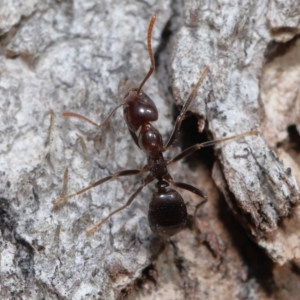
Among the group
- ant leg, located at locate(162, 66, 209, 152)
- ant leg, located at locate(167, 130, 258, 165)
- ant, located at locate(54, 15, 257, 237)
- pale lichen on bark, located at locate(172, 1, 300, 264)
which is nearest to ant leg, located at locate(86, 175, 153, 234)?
ant, located at locate(54, 15, 257, 237)

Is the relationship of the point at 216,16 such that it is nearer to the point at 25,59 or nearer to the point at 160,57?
the point at 160,57

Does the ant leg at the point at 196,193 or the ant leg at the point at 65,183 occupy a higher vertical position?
the ant leg at the point at 65,183

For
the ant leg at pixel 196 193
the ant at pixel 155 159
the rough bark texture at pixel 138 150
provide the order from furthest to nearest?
the ant leg at pixel 196 193
the ant at pixel 155 159
the rough bark texture at pixel 138 150

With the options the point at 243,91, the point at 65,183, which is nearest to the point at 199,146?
the point at 243,91

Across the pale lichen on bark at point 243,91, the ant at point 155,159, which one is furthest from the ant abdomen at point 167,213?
the pale lichen on bark at point 243,91

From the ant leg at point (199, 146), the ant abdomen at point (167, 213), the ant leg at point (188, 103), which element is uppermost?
the ant leg at point (188, 103)

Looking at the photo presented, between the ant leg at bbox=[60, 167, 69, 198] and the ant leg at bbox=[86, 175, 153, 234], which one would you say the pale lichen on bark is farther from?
the ant leg at bbox=[60, 167, 69, 198]

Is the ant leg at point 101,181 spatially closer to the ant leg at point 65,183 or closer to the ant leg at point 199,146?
the ant leg at point 65,183
